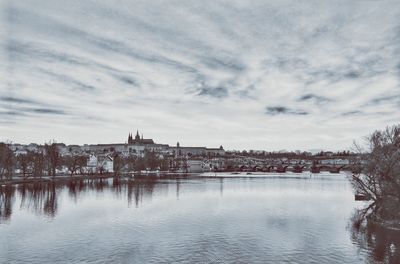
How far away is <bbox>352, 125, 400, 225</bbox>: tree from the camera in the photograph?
41938 mm

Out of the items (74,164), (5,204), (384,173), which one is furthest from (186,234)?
(74,164)

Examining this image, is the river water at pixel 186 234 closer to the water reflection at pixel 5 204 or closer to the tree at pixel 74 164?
the water reflection at pixel 5 204

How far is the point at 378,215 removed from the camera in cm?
4619

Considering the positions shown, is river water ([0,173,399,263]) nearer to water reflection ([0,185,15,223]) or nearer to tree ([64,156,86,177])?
water reflection ([0,185,15,223])

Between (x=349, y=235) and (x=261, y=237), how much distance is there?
30.5 ft

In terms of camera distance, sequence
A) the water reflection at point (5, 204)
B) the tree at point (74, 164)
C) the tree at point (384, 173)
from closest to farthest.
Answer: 1. the tree at point (384, 173)
2. the water reflection at point (5, 204)
3. the tree at point (74, 164)

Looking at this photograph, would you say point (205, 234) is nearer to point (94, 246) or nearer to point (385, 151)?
point (94, 246)

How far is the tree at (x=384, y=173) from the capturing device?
41.9 metres

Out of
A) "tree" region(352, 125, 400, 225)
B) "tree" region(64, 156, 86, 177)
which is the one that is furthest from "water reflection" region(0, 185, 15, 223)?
"tree" region(64, 156, 86, 177)

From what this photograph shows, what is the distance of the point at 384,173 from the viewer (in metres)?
41.9

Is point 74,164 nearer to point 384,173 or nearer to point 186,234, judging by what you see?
point 186,234

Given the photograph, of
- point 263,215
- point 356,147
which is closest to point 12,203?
point 263,215

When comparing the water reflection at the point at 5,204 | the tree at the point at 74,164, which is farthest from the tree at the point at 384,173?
the tree at the point at 74,164

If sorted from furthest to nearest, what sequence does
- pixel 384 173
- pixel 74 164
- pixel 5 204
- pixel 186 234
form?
pixel 74 164
pixel 5 204
pixel 384 173
pixel 186 234
